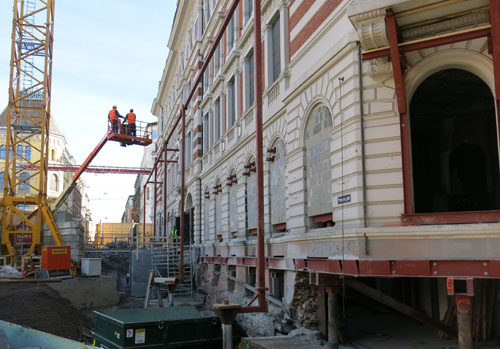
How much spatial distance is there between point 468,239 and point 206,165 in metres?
21.4

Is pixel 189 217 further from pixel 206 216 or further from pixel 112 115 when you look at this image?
pixel 112 115

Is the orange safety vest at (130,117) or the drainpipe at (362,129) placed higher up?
the orange safety vest at (130,117)

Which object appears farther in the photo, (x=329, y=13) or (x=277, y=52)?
(x=277, y=52)

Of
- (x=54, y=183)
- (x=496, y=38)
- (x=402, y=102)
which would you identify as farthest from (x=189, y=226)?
(x=54, y=183)

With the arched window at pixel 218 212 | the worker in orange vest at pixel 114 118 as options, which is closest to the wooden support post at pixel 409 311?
the arched window at pixel 218 212

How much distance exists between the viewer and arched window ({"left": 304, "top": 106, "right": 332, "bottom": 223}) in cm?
1254

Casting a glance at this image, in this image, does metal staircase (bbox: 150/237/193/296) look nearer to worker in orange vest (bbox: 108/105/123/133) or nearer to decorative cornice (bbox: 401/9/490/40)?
worker in orange vest (bbox: 108/105/123/133)

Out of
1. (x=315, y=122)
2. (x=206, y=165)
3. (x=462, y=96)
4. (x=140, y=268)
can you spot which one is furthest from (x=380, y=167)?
(x=140, y=268)

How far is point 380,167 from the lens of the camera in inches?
410

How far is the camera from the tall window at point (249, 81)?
70.7 feet

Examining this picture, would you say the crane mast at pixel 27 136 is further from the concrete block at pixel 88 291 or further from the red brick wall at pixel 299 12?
the red brick wall at pixel 299 12

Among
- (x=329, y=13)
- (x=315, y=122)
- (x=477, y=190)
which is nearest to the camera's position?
(x=329, y=13)

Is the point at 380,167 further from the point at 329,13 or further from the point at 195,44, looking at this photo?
the point at 195,44

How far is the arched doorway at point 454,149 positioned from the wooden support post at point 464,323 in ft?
19.7
